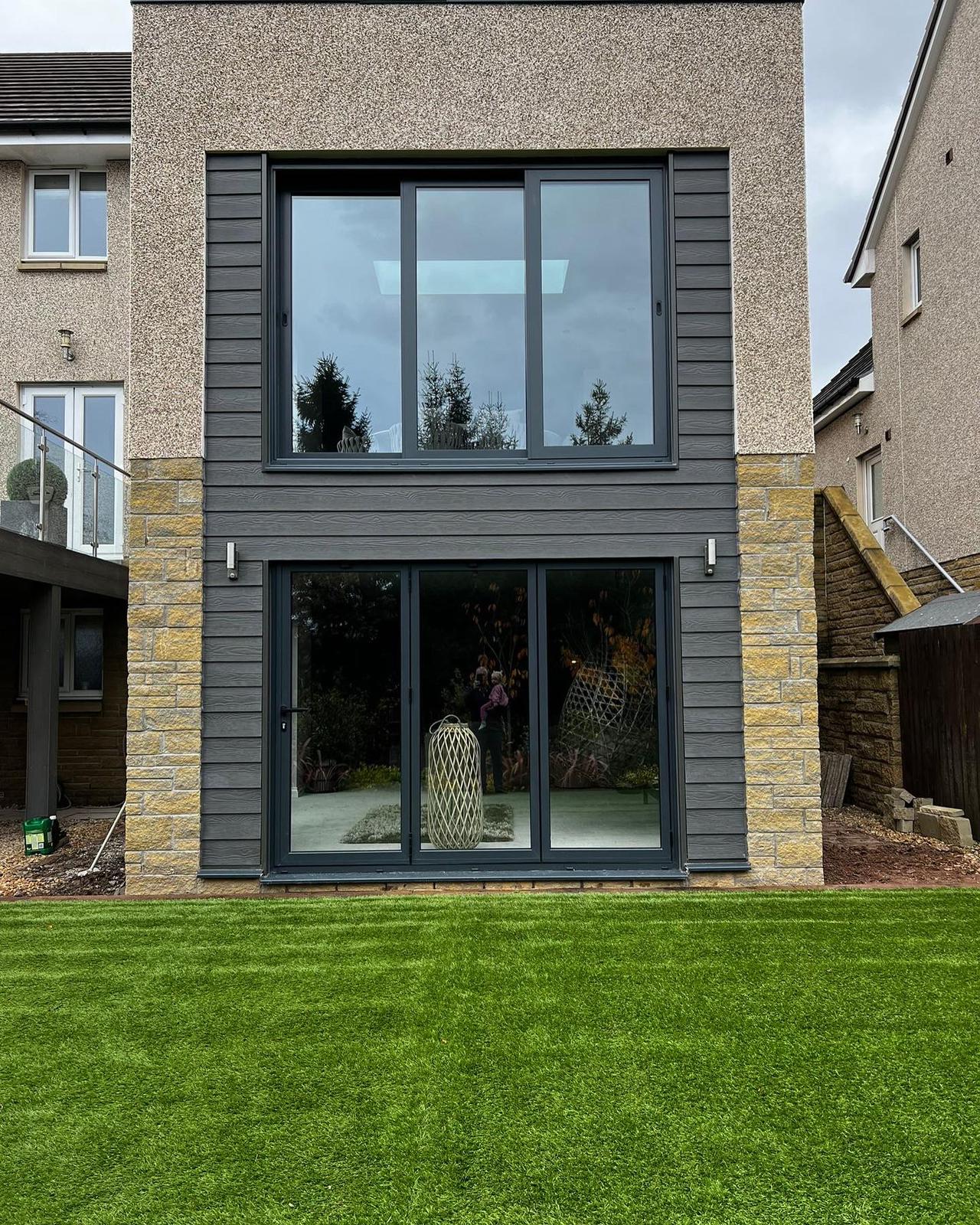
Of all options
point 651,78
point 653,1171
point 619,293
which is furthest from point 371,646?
point 651,78

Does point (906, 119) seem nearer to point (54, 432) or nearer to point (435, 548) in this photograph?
point (435, 548)

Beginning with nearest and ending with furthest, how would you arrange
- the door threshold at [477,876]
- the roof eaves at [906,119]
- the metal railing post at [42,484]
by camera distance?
the door threshold at [477,876], the metal railing post at [42,484], the roof eaves at [906,119]

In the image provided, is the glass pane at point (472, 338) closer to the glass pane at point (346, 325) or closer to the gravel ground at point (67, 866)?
the glass pane at point (346, 325)

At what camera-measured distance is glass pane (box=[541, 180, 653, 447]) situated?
20.9 feet

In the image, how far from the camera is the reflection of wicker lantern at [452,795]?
6219mm

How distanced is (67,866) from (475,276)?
5.61 metres

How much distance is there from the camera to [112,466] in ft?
31.7

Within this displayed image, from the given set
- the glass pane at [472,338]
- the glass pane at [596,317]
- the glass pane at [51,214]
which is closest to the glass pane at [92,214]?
the glass pane at [51,214]

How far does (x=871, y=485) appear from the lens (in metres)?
14.3

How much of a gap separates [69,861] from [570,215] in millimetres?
6413

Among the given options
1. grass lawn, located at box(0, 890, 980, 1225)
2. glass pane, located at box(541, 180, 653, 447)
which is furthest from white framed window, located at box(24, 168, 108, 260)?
grass lawn, located at box(0, 890, 980, 1225)

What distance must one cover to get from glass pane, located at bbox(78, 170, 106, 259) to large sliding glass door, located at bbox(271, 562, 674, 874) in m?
7.13

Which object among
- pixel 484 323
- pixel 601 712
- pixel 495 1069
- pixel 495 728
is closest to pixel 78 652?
pixel 495 728

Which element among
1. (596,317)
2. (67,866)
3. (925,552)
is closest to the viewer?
(596,317)
